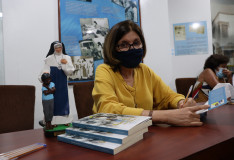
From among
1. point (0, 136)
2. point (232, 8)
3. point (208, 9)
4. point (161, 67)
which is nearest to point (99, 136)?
point (0, 136)

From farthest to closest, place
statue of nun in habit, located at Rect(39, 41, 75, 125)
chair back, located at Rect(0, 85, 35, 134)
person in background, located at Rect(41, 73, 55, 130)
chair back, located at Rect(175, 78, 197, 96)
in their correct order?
chair back, located at Rect(175, 78, 197, 96) → chair back, located at Rect(0, 85, 35, 134) → statue of nun in habit, located at Rect(39, 41, 75, 125) → person in background, located at Rect(41, 73, 55, 130)

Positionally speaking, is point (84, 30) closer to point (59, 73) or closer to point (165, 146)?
point (59, 73)

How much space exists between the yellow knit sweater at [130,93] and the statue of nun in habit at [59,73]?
0.20 m

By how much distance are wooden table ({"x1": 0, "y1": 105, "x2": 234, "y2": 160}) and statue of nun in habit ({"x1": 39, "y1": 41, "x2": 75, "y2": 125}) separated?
6.3 inches

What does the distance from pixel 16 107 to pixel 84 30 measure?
1.16 metres

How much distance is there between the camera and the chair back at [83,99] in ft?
5.06

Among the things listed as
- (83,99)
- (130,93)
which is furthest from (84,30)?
(130,93)

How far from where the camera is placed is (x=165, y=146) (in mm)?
597

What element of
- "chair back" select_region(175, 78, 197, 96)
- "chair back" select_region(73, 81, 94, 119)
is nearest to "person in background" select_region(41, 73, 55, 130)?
"chair back" select_region(73, 81, 94, 119)

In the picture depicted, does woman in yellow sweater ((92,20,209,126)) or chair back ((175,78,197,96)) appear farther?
chair back ((175,78,197,96))

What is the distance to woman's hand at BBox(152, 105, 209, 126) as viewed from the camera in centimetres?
82

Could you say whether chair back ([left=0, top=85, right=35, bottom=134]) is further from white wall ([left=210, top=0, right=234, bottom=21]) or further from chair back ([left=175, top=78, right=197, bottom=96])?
white wall ([left=210, top=0, right=234, bottom=21])

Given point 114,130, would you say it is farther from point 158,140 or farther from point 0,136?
point 0,136

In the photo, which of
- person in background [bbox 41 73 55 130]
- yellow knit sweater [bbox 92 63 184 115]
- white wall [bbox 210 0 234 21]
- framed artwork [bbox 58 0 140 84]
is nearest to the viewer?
person in background [bbox 41 73 55 130]
